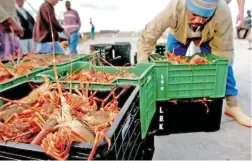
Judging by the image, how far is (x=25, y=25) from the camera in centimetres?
500

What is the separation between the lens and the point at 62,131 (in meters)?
1.04

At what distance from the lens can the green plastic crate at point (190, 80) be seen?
2.23m

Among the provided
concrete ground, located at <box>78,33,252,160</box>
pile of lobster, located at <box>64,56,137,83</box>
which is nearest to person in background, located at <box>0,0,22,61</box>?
pile of lobster, located at <box>64,56,137,83</box>

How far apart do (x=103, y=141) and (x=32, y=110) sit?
67 cm

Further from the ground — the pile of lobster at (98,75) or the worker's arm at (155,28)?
the worker's arm at (155,28)

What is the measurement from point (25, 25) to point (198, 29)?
378 cm

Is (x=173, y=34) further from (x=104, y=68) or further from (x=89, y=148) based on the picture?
(x=89, y=148)

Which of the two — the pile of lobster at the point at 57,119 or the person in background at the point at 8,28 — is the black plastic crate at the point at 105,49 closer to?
the person in background at the point at 8,28

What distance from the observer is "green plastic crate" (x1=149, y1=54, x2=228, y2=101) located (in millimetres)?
2230

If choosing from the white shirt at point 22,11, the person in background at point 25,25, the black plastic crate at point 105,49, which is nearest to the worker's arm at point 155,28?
the black plastic crate at point 105,49

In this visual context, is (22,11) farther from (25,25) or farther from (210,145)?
(210,145)

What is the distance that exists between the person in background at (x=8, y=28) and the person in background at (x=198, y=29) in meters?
1.60

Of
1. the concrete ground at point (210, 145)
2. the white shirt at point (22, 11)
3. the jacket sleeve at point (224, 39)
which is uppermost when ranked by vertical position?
the white shirt at point (22, 11)

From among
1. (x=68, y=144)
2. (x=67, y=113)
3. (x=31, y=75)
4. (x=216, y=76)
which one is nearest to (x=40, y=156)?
(x=68, y=144)
